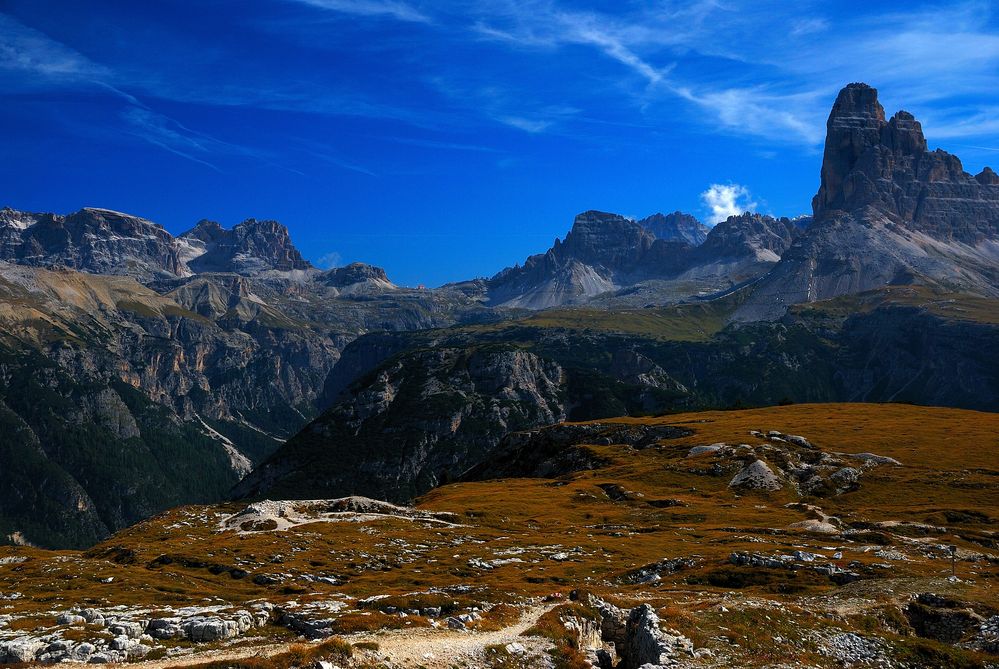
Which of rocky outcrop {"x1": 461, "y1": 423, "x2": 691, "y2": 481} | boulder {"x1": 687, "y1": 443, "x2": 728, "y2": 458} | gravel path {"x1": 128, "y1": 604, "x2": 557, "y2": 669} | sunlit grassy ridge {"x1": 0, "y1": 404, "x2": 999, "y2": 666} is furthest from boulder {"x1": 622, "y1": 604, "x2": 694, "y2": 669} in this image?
rocky outcrop {"x1": 461, "y1": 423, "x2": 691, "y2": 481}

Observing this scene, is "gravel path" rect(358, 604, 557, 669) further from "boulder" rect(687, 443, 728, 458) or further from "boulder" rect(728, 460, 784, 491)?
"boulder" rect(687, 443, 728, 458)

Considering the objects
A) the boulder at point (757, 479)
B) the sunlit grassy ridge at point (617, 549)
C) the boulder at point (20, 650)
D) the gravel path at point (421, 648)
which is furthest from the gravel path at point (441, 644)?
the boulder at point (757, 479)

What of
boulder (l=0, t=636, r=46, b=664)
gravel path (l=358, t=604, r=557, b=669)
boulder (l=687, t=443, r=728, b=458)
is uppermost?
boulder (l=0, t=636, r=46, b=664)

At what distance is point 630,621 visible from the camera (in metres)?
45.7

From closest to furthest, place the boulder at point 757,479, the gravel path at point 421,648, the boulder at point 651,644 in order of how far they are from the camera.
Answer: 1. the gravel path at point 421,648
2. the boulder at point 651,644
3. the boulder at point 757,479

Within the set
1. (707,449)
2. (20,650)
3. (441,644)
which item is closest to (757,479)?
(707,449)

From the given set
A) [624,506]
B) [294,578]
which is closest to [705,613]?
[294,578]

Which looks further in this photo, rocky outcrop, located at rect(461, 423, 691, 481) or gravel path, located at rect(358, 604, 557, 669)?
rocky outcrop, located at rect(461, 423, 691, 481)

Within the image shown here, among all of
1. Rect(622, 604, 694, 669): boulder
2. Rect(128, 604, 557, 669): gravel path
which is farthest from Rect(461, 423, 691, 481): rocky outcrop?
Rect(128, 604, 557, 669): gravel path

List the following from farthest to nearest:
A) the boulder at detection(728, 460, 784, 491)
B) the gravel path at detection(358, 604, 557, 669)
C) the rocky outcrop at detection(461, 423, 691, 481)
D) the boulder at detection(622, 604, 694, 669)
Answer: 1. the rocky outcrop at detection(461, 423, 691, 481)
2. the boulder at detection(728, 460, 784, 491)
3. the boulder at detection(622, 604, 694, 669)
4. the gravel path at detection(358, 604, 557, 669)

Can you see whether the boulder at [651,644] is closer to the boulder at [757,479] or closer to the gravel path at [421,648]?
the gravel path at [421,648]

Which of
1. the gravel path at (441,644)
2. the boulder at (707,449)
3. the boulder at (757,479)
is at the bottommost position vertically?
the boulder at (757,479)

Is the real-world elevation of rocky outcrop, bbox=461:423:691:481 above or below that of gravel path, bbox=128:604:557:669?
below

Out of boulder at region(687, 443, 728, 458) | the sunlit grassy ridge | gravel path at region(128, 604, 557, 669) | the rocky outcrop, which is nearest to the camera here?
gravel path at region(128, 604, 557, 669)
